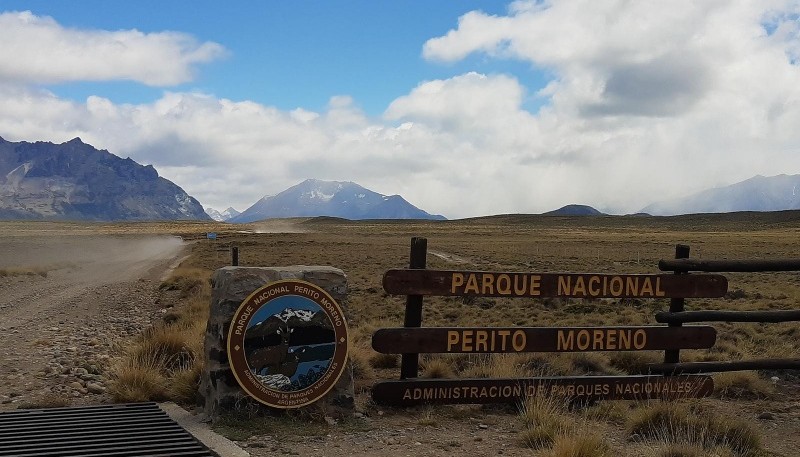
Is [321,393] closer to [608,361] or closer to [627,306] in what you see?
[608,361]

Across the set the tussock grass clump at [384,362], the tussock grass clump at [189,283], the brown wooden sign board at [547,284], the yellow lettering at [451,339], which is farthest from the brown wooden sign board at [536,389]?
the tussock grass clump at [189,283]

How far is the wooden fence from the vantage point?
7152 millimetres

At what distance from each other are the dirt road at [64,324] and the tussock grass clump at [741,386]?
750 cm

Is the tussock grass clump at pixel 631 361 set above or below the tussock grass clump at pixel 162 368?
below

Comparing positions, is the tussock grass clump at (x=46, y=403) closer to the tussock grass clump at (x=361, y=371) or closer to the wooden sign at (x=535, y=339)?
the tussock grass clump at (x=361, y=371)

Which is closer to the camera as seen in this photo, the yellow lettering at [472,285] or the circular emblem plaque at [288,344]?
the circular emblem plaque at [288,344]

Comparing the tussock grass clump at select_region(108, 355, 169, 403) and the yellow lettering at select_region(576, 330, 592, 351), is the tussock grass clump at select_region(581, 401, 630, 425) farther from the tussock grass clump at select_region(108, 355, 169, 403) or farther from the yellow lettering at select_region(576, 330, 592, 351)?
the tussock grass clump at select_region(108, 355, 169, 403)

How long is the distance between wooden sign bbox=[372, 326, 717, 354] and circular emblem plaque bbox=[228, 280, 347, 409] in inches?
19.5

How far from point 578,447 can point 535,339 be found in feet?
7.63

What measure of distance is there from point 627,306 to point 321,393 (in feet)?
43.3

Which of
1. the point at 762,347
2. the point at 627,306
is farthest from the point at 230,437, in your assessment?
the point at 627,306

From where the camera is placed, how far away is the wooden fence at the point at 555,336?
7152mm

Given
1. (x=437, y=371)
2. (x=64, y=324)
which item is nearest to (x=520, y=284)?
(x=437, y=371)

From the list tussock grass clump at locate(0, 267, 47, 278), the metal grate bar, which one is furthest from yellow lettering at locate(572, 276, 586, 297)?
tussock grass clump at locate(0, 267, 47, 278)
